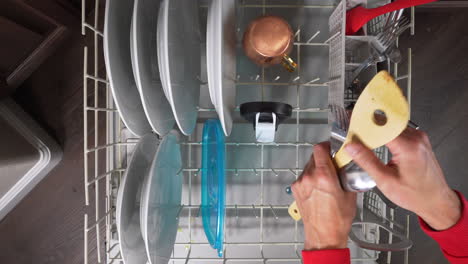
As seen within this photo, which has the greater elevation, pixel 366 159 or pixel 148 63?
pixel 148 63

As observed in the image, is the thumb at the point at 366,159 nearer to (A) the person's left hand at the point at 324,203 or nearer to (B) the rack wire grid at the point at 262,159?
(A) the person's left hand at the point at 324,203

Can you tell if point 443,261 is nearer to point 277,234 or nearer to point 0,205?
point 277,234

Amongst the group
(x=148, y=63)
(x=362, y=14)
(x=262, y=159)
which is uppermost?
(x=362, y=14)

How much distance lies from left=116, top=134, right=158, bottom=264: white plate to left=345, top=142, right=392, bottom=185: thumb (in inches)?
15.7

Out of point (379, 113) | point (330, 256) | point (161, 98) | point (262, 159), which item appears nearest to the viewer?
point (379, 113)

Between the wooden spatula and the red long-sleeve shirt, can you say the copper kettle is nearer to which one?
the wooden spatula

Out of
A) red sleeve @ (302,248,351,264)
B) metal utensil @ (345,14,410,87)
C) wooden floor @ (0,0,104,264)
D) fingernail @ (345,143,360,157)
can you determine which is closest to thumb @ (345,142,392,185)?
fingernail @ (345,143,360,157)

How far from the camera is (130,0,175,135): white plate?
0.43m

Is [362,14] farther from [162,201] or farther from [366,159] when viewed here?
[162,201]

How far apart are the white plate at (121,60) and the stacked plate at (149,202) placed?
7 cm

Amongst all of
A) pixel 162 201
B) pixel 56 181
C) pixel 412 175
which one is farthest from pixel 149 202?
pixel 56 181

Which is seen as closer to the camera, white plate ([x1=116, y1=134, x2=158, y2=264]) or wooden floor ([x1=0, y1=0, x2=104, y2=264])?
white plate ([x1=116, y1=134, x2=158, y2=264])

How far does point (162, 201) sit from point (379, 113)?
1.45 ft

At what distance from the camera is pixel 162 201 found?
0.56 m
